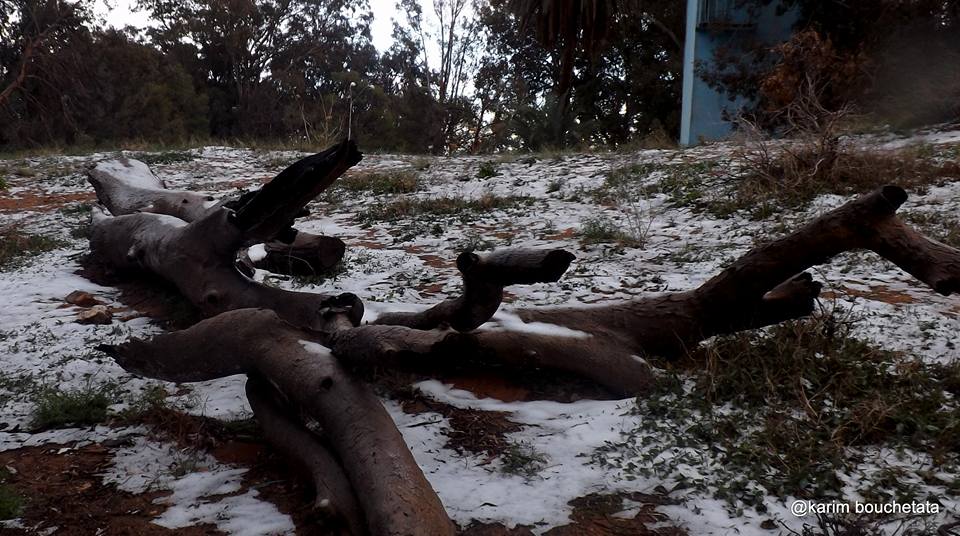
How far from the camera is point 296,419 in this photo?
2943 millimetres

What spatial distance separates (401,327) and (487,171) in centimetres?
672

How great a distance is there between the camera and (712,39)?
13930 millimetres

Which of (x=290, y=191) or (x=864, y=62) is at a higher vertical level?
(x=864, y=62)

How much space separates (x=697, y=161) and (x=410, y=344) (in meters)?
6.76

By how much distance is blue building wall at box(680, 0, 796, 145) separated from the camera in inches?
Result: 535

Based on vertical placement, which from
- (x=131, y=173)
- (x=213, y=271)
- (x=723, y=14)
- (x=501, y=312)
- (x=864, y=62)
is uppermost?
(x=723, y=14)

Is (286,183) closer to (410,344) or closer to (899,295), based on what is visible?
(410,344)

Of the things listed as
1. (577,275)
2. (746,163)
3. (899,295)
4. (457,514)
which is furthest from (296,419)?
(746,163)

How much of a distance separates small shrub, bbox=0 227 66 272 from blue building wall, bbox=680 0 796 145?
10.9m

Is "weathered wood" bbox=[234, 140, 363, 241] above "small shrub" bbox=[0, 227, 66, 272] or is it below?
above

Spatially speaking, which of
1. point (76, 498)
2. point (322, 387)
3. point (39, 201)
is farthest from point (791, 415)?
point (39, 201)

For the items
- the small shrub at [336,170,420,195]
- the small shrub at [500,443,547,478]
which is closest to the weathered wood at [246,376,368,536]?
the small shrub at [500,443,547,478]

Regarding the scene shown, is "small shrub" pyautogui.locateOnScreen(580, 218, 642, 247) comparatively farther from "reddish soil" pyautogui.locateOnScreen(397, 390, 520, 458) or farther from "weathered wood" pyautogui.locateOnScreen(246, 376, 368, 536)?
"weathered wood" pyautogui.locateOnScreen(246, 376, 368, 536)

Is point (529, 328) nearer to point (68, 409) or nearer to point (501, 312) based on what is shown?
point (501, 312)
